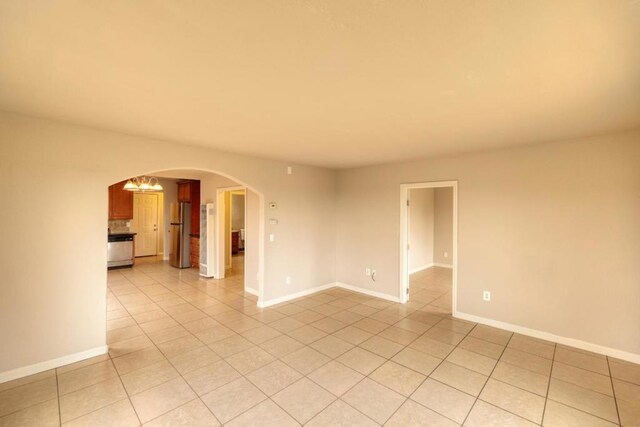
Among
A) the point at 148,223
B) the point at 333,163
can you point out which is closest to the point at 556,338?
the point at 333,163

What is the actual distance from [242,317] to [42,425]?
2.26m

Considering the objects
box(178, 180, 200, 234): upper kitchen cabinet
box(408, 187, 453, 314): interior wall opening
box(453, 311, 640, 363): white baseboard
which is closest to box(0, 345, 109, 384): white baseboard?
box(178, 180, 200, 234): upper kitchen cabinet

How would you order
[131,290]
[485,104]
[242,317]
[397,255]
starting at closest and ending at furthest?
1. [485,104]
2. [242,317]
3. [397,255]
4. [131,290]

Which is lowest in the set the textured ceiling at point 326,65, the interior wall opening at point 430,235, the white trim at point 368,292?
the white trim at point 368,292

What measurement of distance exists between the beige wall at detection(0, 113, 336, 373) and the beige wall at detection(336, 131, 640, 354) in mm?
4170

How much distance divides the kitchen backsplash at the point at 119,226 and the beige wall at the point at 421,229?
787 cm

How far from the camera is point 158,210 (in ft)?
29.8

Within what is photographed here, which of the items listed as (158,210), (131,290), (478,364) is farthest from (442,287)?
(158,210)

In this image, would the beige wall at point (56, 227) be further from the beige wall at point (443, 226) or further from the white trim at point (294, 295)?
the beige wall at point (443, 226)

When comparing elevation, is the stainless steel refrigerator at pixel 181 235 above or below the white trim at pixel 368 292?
above

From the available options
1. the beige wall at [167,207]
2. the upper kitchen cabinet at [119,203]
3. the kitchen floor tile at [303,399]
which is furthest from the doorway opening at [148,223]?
the kitchen floor tile at [303,399]

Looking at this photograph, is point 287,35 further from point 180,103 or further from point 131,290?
point 131,290

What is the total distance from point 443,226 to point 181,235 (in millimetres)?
7094

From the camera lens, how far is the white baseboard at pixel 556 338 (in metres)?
2.96
